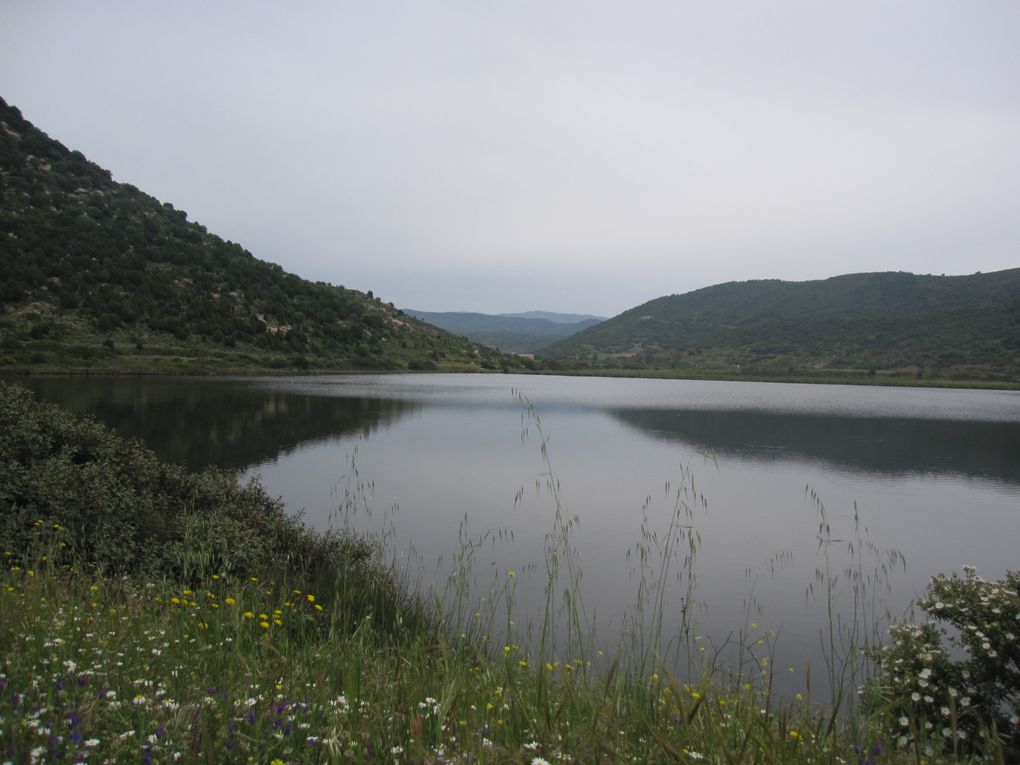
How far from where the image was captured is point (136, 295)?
54.2 meters

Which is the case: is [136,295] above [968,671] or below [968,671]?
above

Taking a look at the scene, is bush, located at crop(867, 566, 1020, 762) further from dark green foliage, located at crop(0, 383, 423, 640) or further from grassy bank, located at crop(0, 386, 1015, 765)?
dark green foliage, located at crop(0, 383, 423, 640)

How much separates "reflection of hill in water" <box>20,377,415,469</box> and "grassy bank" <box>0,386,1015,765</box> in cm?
882

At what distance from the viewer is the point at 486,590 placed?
869 centimetres

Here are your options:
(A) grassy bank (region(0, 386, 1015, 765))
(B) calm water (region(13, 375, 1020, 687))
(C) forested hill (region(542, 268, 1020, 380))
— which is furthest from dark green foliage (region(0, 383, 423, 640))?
(C) forested hill (region(542, 268, 1020, 380))

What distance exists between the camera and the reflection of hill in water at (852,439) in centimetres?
2266

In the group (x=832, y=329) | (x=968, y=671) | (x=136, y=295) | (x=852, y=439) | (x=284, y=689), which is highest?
(x=832, y=329)

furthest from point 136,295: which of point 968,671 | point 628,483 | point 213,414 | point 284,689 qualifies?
point 968,671

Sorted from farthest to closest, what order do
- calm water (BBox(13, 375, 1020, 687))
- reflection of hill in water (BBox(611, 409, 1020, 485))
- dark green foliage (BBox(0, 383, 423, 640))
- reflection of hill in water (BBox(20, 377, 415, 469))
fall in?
reflection of hill in water (BBox(611, 409, 1020, 485)), reflection of hill in water (BBox(20, 377, 415, 469)), calm water (BBox(13, 375, 1020, 687)), dark green foliage (BBox(0, 383, 423, 640))

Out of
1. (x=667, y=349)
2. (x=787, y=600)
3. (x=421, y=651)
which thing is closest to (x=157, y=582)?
(x=421, y=651)

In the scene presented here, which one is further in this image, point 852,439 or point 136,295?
point 136,295

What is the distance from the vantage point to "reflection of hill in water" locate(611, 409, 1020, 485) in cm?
2266

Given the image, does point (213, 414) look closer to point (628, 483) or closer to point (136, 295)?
point (628, 483)

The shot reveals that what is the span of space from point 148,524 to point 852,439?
29.3 metres
